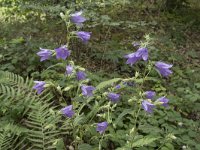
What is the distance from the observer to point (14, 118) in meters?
3.68

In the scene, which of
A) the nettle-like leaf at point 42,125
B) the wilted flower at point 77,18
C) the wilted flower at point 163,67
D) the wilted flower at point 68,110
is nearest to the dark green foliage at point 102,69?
the nettle-like leaf at point 42,125

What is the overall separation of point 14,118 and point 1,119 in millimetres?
146

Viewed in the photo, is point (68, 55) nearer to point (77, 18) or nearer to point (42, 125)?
point (77, 18)

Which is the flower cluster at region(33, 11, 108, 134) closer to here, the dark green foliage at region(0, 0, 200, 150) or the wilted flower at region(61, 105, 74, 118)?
the wilted flower at region(61, 105, 74, 118)

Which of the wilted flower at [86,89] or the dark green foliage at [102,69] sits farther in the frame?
the dark green foliage at [102,69]

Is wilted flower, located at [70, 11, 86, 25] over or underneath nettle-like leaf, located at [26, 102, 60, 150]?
over

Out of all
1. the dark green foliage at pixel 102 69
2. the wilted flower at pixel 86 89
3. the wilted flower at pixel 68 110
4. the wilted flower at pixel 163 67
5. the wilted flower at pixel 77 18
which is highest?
the wilted flower at pixel 77 18

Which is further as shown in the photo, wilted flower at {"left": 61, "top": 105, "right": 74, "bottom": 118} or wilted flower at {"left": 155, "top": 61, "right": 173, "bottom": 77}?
wilted flower at {"left": 61, "top": 105, "right": 74, "bottom": 118}

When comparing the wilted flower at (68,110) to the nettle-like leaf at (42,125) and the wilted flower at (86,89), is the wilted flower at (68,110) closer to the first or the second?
the wilted flower at (86,89)

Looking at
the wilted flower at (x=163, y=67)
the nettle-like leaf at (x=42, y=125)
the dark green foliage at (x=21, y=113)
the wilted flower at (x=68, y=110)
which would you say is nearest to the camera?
the wilted flower at (x=163, y=67)

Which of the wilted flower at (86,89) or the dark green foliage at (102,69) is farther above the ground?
the wilted flower at (86,89)

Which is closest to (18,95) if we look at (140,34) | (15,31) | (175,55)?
(15,31)

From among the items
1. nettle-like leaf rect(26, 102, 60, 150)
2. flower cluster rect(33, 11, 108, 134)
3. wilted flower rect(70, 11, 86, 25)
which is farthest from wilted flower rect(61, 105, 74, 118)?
wilted flower rect(70, 11, 86, 25)

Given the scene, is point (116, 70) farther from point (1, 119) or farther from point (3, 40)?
point (1, 119)
